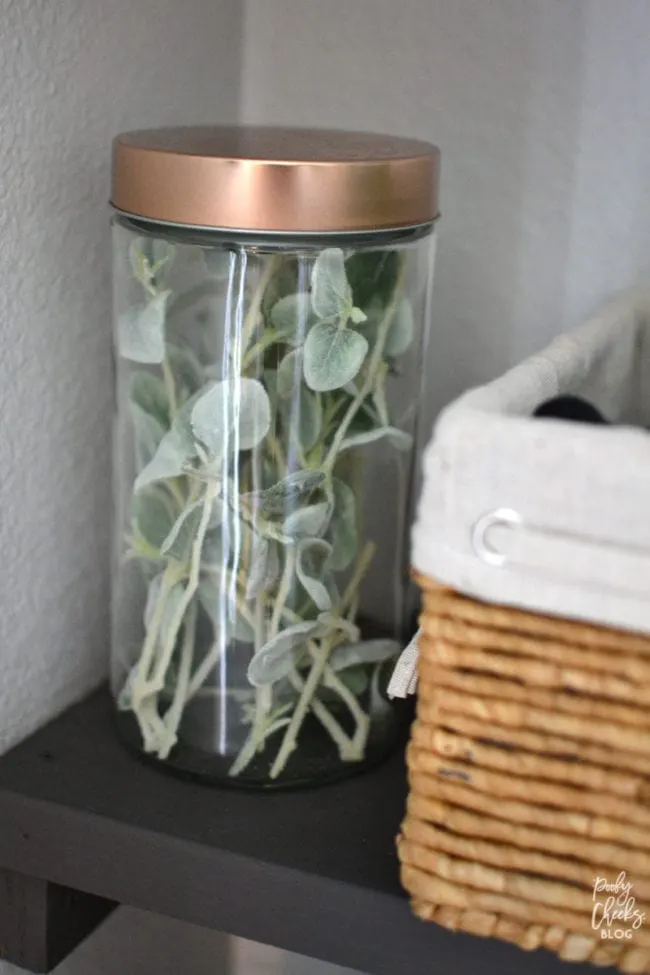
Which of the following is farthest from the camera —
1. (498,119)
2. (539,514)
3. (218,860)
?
(498,119)

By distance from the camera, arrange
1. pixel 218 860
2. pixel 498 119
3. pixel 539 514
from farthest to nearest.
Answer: pixel 498 119, pixel 218 860, pixel 539 514

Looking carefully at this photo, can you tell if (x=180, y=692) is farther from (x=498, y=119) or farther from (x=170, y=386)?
(x=498, y=119)

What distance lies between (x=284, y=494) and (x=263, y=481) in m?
0.01

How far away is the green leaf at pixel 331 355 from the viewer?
1.61ft

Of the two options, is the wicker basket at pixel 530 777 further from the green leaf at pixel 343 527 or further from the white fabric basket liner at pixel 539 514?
the green leaf at pixel 343 527

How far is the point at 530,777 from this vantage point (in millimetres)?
383

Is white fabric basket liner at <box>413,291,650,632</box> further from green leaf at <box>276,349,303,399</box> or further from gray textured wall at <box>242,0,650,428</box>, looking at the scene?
gray textured wall at <box>242,0,650,428</box>

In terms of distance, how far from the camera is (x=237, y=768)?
530 millimetres

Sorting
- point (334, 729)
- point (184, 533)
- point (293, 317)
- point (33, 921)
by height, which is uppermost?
point (293, 317)

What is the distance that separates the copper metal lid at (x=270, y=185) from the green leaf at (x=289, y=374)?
0.06 meters

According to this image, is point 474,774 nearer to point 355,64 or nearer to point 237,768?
point 237,768

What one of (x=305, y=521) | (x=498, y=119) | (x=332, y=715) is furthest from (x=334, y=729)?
(x=498, y=119)

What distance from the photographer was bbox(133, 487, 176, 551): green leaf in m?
0.53

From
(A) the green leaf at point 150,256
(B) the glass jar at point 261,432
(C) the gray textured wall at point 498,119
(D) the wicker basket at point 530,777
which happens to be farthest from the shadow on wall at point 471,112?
(D) the wicker basket at point 530,777
